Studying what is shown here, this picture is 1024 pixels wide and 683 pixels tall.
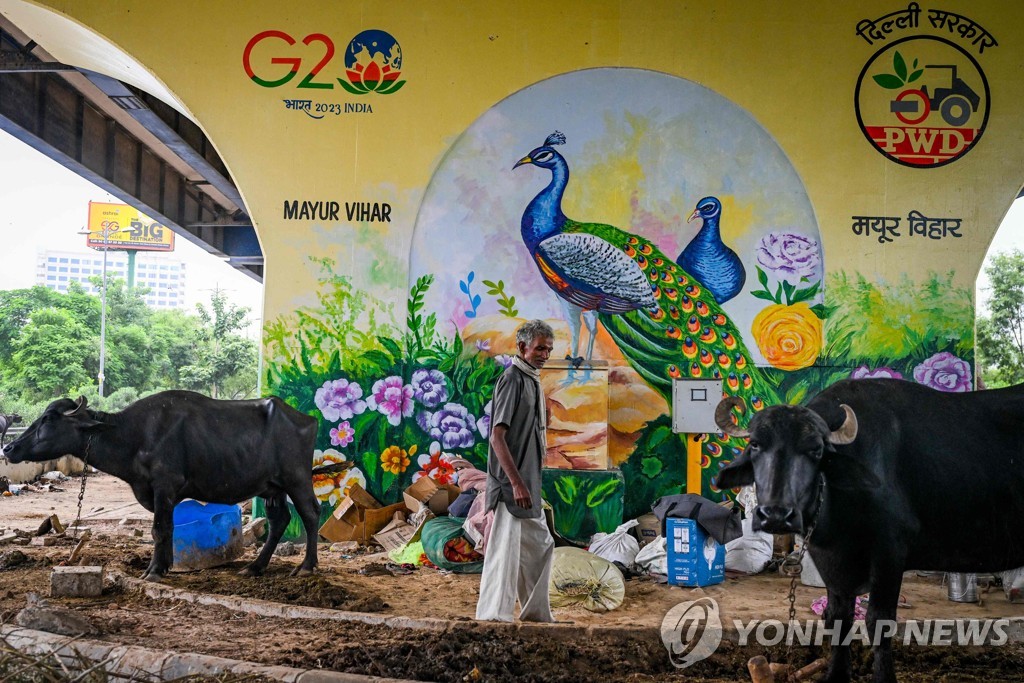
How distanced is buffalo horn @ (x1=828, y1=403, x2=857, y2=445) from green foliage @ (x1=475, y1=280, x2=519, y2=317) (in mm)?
5655

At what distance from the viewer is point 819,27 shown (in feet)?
31.4

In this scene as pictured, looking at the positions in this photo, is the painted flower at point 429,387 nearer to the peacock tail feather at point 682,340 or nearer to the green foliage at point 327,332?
the green foliage at point 327,332

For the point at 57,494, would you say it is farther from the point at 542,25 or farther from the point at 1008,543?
the point at 1008,543

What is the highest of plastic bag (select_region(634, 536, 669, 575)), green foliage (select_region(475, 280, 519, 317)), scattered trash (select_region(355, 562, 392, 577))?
green foliage (select_region(475, 280, 519, 317))

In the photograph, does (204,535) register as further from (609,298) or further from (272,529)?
(609,298)

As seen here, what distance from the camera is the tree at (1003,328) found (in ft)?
93.7

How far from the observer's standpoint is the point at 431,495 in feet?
29.3

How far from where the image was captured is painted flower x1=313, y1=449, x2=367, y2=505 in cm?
940

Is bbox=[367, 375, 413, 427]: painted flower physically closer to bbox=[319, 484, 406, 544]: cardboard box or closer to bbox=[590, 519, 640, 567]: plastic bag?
bbox=[319, 484, 406, 544]: cardboard box

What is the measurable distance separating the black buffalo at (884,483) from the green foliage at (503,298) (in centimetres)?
519

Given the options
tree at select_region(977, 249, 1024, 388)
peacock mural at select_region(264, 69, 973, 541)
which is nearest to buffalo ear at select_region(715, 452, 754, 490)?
peacock mural at select_region(264, 69, 973, 541)

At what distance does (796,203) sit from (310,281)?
5.34m

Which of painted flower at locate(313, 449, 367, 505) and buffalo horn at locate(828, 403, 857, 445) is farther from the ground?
buffalo horn at locate(828, 403, 857, 445)

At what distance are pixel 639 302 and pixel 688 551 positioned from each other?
305 centimetres
